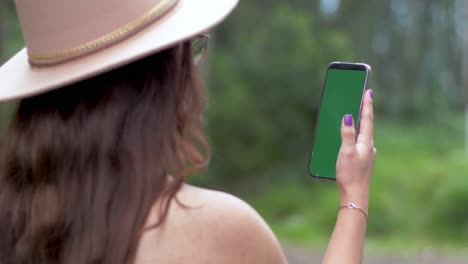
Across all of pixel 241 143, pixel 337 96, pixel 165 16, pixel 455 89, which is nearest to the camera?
pixel 165 16

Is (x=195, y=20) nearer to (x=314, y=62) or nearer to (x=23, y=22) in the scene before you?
(x=23, y=22)

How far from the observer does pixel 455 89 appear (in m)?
24.1

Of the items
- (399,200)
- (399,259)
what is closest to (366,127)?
(399,259)

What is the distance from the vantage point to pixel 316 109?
17.2 metres

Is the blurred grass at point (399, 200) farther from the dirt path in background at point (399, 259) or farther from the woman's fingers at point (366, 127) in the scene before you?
the woman's fingers at point (366, 127)

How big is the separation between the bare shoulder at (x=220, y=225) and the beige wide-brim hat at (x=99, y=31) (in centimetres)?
27

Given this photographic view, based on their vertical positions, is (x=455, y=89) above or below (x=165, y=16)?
below

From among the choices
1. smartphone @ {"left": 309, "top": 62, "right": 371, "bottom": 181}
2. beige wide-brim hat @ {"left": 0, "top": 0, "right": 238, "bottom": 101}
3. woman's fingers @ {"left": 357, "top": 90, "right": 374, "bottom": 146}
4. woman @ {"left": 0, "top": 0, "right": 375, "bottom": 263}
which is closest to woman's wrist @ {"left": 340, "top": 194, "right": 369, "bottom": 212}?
woman @ {"left": 0, "top": 0, "right": 375, "bottom": 263}

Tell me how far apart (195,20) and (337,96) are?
422mm

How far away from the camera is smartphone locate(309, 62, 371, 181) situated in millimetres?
1923

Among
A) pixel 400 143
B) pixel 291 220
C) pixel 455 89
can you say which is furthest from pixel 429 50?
pixel 291 220

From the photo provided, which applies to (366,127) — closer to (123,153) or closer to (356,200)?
(356,200)

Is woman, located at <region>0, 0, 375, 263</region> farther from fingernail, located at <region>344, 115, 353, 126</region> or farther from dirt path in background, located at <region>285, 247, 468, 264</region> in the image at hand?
dirt path in background, located at <region>285, 247, 468, 264</region>

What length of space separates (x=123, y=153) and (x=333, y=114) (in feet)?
1.75
